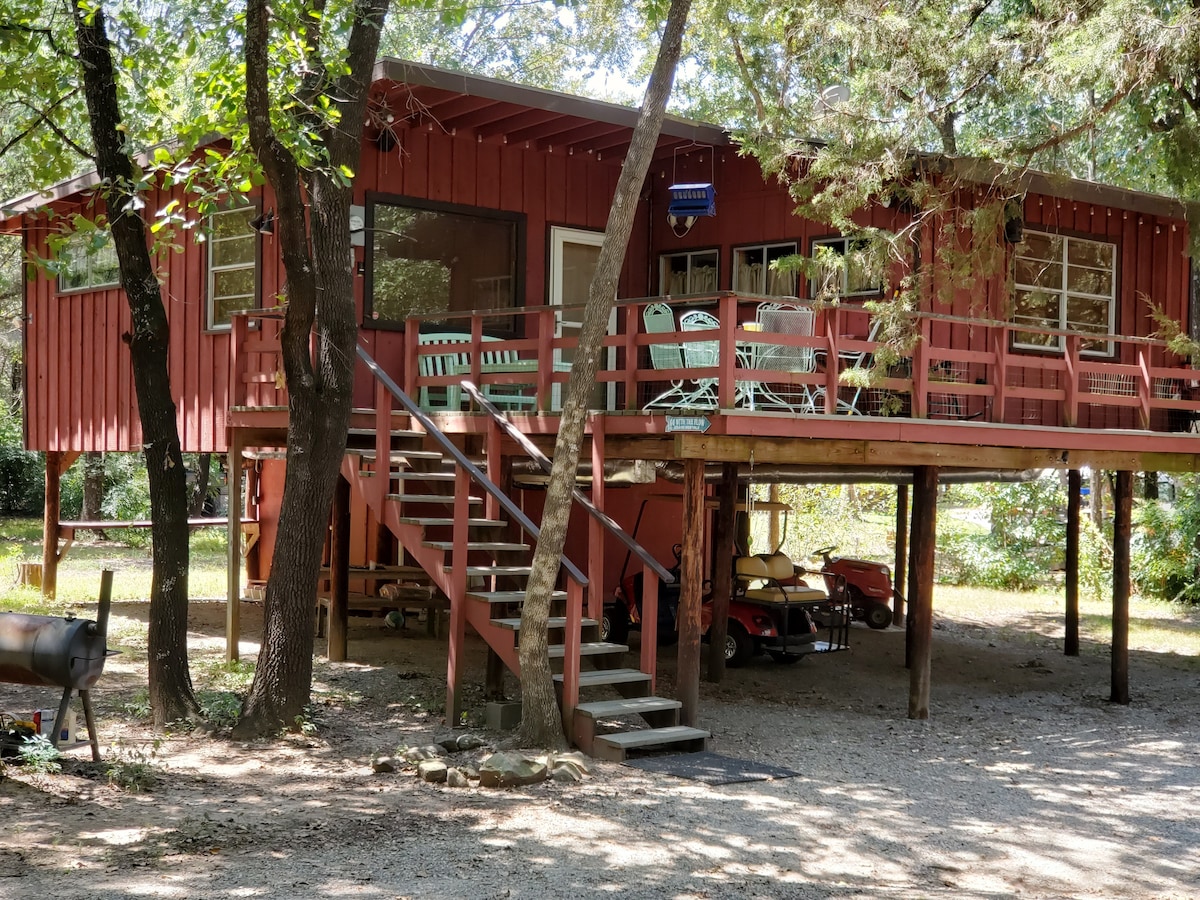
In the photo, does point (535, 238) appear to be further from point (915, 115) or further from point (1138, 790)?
point (1138, 790)

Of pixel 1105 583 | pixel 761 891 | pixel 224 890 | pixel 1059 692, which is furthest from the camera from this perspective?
pixel 1105 583

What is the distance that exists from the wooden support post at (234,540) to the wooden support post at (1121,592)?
836cm

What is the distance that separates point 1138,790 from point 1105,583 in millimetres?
A: 13706

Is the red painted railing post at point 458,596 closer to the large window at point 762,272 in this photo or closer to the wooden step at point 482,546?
the wooden step at point 482,546

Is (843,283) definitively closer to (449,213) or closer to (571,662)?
(449,213)

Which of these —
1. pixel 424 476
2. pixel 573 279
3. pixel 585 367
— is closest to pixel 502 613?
pixel 424 476

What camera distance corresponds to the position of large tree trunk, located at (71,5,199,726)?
29.5 ft

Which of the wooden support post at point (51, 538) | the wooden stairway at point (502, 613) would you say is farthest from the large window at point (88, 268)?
the wooden stairway at point (502, 613)

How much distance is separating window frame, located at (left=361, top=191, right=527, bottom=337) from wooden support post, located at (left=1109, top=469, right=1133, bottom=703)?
6.36 meters

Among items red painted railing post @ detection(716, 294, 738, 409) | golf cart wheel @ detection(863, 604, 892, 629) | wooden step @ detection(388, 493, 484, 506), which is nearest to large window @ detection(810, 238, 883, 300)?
red painted railing post @ detection(716, 294, 738, 409)

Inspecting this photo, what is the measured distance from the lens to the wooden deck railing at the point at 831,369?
976 cm

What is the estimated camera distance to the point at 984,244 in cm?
1170

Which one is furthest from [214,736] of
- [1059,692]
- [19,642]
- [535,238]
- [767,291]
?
[1059,692]

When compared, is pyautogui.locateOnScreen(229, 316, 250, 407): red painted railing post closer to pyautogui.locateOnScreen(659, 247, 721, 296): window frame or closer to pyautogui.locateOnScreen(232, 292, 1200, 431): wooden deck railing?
pyautogui.locateOnScreen(232, 292, 1200, 431): wooden deck railing
